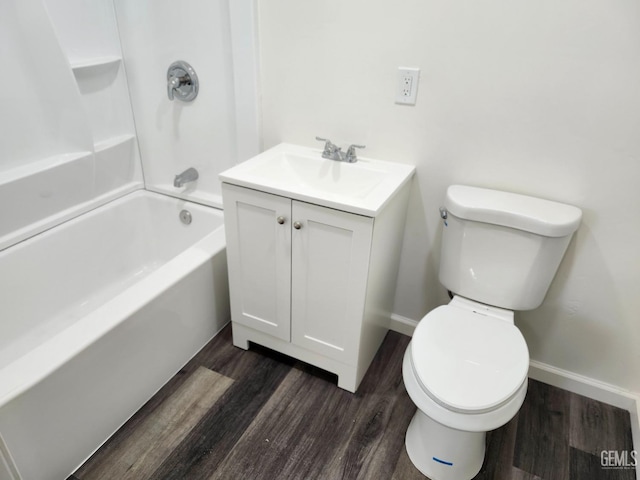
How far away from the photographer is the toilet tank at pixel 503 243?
4.49 feet

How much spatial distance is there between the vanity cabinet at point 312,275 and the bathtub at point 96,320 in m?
0.23

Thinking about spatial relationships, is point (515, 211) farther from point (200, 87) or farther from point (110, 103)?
A: point (110, 103)

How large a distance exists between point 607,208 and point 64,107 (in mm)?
2083

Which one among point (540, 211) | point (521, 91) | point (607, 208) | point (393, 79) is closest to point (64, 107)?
point (393, 79)

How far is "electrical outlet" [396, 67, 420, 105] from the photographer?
1.49 m

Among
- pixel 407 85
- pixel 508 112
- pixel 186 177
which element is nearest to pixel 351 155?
pixel 407 85

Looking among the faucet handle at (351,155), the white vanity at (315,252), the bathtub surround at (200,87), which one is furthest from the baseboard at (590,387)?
the bathtub surround at (200,87)

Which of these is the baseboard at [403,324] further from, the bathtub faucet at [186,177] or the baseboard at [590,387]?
the bathtub faucet at [186,177]

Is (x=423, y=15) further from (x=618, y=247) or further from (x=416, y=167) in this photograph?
(x=618, y=247)

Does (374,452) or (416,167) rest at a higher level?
(416,167)

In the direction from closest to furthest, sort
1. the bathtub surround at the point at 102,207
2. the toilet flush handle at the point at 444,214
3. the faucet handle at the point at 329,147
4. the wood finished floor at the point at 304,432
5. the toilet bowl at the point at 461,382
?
1. the toilet bowl at the point at 461,382
2. the bathtub surround at the point at 102,207
3. the wood finished floor at the point at 304,432
4. the toilet flush handle at the point at 444,214
5. the faucet handle at the point at 329,147

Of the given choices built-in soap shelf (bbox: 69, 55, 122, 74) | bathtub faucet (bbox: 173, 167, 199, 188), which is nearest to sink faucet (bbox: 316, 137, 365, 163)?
bathtub faucet (bbox: 173, 167, 199, 188)

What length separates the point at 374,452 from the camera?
1485 millimetres

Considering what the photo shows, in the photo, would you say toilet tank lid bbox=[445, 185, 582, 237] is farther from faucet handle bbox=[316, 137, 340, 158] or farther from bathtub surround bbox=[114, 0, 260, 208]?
bathtub surround bbox=[114, 0, 260, 208]
